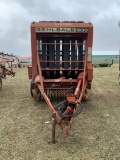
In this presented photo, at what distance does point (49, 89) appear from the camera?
26.9 ft

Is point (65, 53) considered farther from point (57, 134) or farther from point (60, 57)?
A: point (57, 134)

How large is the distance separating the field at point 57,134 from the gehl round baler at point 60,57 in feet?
2.20

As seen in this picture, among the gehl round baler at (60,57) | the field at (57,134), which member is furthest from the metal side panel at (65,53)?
the field at (57,134)

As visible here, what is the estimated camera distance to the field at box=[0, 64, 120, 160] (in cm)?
474

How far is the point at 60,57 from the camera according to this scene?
29.9 feet

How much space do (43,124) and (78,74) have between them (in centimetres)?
306

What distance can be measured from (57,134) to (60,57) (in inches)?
155

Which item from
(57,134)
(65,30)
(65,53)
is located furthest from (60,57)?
(57,134)

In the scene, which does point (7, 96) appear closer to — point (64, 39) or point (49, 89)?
point (49, 89)

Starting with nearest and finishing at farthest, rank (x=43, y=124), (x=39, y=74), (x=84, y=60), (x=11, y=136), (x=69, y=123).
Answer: (x=69, y=123) < (x=11, y=136) < (x=43, y=124) < (x=39, y=74) < (x=84, y=60)

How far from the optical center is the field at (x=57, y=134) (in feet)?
15.6

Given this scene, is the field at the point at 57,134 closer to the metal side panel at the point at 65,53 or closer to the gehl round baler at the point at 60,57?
the gehl round baler at the point at 60,57

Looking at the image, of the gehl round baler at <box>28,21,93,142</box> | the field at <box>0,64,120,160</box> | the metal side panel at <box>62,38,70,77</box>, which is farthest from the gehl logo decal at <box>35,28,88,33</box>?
the field at <box>0,64,120,160</box>

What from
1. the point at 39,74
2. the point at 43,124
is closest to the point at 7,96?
the point at 39,74
